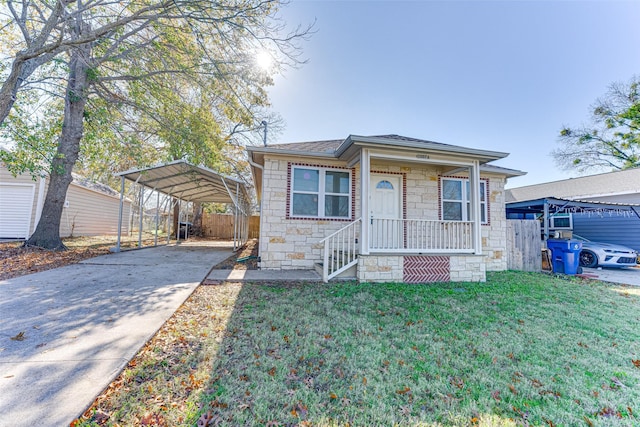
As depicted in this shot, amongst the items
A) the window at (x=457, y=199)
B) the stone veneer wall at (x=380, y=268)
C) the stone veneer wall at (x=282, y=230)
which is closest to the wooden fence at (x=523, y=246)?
the window at (x=457, y=199)

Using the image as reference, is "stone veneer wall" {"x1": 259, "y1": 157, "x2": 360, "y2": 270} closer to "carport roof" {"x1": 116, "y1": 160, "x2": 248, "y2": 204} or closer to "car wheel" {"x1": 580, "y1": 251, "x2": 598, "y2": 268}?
"carport roof" {"x1": 116, "y1": 160, "x2": 248, "y2": 204}

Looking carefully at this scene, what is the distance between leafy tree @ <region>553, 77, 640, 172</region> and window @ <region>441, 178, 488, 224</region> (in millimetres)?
16548

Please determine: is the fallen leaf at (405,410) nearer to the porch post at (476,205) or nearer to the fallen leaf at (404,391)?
the fallen leaf at (404,391)

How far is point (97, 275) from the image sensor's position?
5332 mm

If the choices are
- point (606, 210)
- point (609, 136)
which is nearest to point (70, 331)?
point (606, 210)

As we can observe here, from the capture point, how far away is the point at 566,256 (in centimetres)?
744

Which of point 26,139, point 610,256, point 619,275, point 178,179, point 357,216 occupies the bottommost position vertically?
point 619,275

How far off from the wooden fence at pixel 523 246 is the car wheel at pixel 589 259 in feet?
8.07

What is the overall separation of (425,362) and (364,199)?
3.53m

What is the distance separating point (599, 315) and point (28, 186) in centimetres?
1702

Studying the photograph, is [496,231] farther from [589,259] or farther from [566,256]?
[589,259]

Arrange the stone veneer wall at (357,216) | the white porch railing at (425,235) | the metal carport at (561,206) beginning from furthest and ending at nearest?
the metal carport at (561,206)
the white porch railing at (425,235)
the stone veneer wall at (357,216)

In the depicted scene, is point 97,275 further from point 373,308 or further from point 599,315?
point 599,315

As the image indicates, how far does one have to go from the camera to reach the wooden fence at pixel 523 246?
26.3 ft
